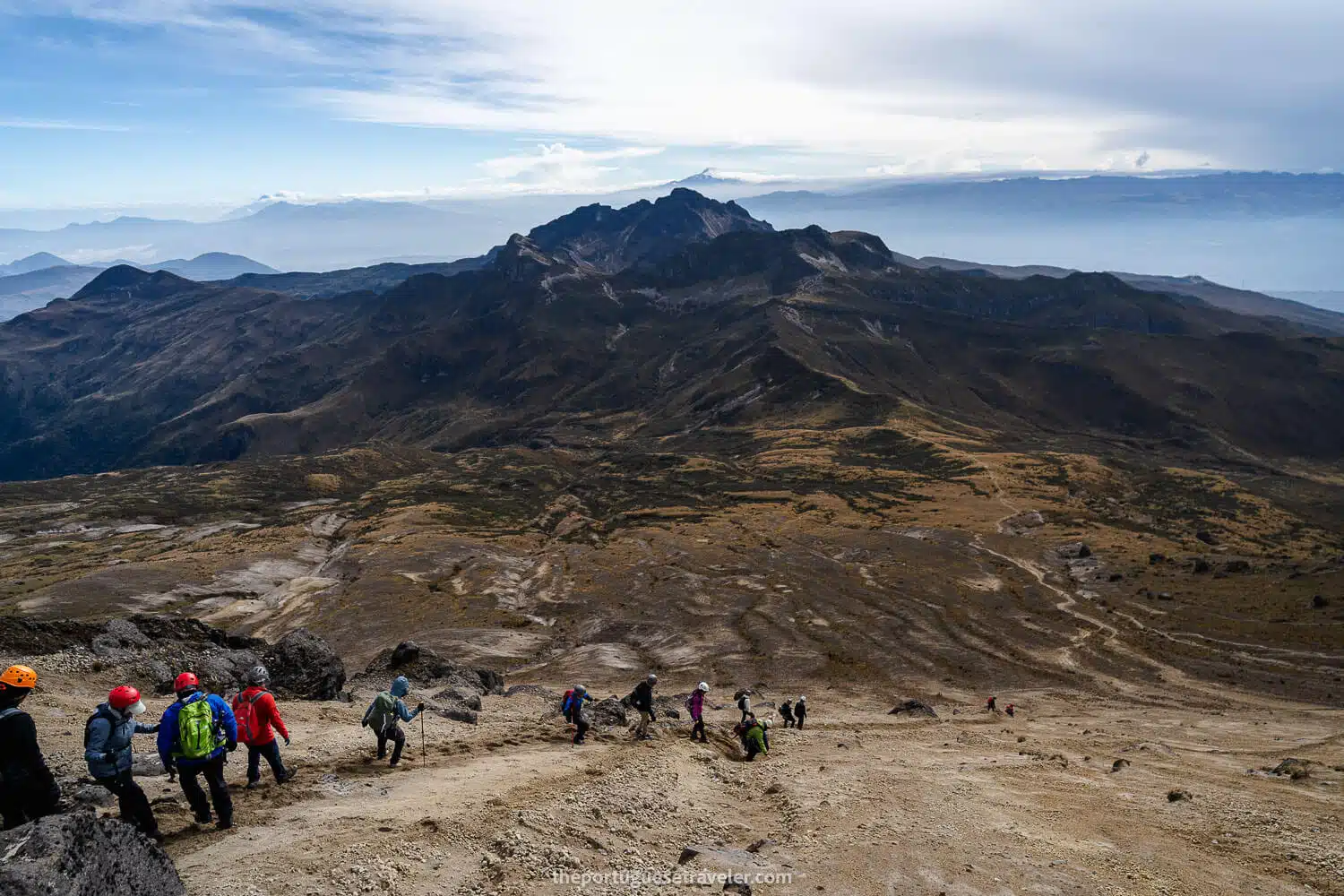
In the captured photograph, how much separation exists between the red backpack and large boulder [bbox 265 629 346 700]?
56.2 ft

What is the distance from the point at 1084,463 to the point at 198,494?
187221 mm

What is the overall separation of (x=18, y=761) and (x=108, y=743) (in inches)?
53.5

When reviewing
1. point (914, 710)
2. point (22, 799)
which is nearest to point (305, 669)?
point (22, 799)

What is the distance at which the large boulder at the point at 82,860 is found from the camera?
34.4 ft

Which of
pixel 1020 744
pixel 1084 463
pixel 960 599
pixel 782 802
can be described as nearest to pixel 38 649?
pixel 782 802

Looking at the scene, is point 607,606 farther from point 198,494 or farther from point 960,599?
point 198,494

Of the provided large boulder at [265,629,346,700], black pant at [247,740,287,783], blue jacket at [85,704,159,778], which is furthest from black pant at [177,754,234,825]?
large boulder at [265,629,346,700]

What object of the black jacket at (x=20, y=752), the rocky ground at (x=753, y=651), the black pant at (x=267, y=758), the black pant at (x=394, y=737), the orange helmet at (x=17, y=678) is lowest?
the rocky ground at (x=753, y=651)

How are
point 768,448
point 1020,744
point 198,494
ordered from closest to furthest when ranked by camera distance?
1. point 1020,744
2. point 198,494
3. point 768,448

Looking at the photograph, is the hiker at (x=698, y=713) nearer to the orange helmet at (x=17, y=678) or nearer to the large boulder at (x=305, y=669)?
the large boulder at (x=305, y=669)

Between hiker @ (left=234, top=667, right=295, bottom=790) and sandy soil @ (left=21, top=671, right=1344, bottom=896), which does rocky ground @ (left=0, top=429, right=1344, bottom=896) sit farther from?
hiker @ (left=234, top=667, right=295, bottom=790)

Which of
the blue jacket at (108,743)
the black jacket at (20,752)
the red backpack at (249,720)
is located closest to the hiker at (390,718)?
the red backpack at (249,720)

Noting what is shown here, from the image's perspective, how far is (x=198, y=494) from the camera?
16012 centimetres

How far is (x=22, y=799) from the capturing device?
41.3 feet
